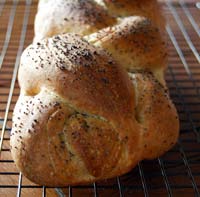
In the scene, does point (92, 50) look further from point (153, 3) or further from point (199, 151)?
point (153, 3)

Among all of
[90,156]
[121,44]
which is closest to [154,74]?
[121,44]

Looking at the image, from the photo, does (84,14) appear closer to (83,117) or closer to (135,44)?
(135,44)

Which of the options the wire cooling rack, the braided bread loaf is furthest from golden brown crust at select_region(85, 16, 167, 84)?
the wire cooling rack

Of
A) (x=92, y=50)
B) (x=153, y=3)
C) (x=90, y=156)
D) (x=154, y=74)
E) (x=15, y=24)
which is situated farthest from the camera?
(x=15, y=24)

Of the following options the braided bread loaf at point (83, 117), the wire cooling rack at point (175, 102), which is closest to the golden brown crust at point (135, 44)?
the braided bread loaf at point (83, 117)

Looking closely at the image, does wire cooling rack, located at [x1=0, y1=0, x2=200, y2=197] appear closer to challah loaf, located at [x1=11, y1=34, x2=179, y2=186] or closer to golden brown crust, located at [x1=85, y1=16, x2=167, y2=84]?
challah loaf, located at [x1=11, y1=34, x2=179, y2=186]

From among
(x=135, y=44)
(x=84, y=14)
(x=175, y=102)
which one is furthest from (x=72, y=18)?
(x=175, y=102)
